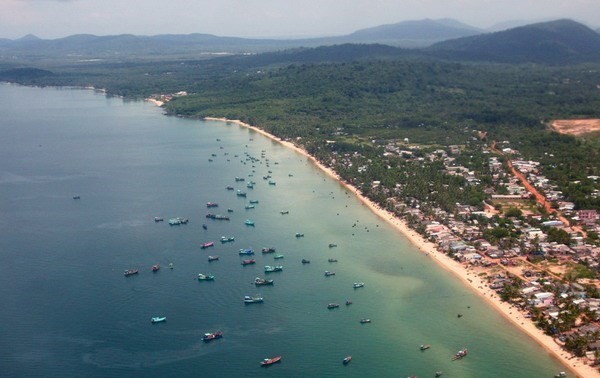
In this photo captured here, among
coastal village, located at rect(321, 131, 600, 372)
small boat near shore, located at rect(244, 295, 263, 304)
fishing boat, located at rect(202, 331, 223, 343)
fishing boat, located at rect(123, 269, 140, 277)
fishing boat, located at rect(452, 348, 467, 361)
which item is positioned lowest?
fishing boat, located at rect(452, 348, 467, 361)

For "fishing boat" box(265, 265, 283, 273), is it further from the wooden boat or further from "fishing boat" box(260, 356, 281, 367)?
"fishing boat" box(260, 356, 281, 367)

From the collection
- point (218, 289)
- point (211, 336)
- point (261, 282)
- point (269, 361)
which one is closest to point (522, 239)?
point (261, 282)

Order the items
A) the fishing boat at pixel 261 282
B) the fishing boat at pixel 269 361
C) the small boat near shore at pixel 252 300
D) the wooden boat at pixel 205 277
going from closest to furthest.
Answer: the fishing boat at pixel 269 361 → the small boat near shore at pixel 252 300 → the fishing boat at pixel 261 282 → the wooden boat at pixel 205 277

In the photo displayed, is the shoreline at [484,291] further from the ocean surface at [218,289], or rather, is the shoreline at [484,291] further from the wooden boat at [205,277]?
the wooden boat at [205,277]

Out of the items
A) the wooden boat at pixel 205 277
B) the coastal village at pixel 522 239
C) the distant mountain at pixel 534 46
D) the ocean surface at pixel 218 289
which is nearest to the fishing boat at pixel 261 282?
the ocean surface at pixel 218 289

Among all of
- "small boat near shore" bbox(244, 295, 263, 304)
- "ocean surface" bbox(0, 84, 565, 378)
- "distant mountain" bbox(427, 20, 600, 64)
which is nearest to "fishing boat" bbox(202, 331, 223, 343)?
"ocean surface" bbox(0, 84, 565, 378)

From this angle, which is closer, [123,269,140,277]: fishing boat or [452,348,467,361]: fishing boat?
[452,348,467,361]: fishing boat
